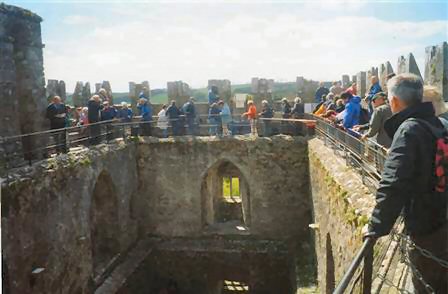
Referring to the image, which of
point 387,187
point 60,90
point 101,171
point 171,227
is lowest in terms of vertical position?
point 171,227

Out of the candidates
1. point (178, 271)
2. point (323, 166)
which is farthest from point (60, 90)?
point (323, 166)

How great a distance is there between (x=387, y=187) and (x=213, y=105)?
13.2m

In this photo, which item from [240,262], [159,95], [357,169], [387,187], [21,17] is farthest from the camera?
[159,95]

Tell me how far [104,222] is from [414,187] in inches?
492

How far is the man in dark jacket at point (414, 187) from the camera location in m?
2.72

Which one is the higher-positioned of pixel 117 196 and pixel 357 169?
pixel 357 169

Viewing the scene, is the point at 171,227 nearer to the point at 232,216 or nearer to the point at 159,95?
the point at 232,216

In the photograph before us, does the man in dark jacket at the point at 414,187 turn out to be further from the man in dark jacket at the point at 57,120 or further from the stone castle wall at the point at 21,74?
the man in dark jacket at the point at 57,120

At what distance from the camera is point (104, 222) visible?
1407 cm

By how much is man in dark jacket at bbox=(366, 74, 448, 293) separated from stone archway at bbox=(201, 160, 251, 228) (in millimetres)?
12434

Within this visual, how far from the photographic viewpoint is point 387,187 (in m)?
2.72

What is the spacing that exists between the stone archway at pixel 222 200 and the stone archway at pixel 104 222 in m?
3.36

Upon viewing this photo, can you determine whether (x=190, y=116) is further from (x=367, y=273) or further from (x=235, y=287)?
(x=367, y=273)

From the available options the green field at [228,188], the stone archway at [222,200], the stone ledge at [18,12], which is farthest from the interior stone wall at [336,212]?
the green field at [228,188]
